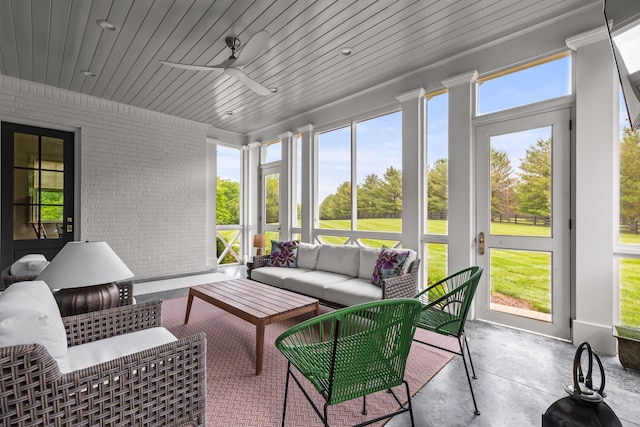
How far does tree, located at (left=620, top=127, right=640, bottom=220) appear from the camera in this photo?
8.12 feet

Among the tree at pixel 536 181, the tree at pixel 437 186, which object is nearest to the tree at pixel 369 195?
the tree at pixel 437 186

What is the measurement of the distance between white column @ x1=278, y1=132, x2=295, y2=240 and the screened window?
3305 mm

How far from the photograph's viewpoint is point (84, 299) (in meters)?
1.85

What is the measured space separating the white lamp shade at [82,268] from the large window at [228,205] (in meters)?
4.73

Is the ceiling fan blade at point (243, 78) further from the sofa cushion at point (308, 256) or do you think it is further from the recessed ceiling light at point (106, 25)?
the sofa cushion at point (308, 256)

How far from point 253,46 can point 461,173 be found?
8.26 feet

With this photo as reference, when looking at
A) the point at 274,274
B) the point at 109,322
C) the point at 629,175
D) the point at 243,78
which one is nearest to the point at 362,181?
the point at 274,274

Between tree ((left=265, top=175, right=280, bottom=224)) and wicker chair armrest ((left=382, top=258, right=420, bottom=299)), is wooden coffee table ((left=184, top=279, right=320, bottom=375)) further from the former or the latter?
tree ((left=265, top=175, right=280, bottom=224))

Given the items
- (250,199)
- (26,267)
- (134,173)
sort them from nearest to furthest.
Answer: (26,267), (134,173), (250,199)

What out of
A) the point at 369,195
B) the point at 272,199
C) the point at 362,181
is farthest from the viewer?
the point at 272,199

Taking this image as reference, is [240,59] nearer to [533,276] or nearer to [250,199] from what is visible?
[533,276]

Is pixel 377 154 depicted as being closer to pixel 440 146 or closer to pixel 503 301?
pixel 440 146

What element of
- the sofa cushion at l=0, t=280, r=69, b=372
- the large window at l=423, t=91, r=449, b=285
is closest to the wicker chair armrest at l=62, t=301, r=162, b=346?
the sofa cushion at l=0, t=280, r=69, b=372

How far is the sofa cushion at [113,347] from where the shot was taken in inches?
56.5
